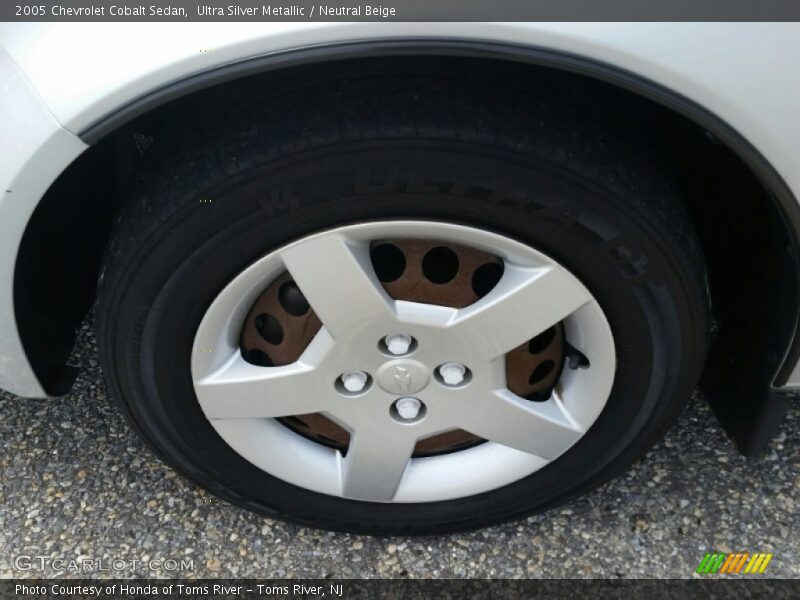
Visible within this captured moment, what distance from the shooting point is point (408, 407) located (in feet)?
5.18

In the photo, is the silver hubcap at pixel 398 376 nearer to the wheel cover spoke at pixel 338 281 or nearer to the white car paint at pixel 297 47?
the wheel cover spoke at pixel 338 281

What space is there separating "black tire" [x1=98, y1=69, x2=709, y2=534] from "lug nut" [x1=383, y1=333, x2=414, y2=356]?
0.25 m

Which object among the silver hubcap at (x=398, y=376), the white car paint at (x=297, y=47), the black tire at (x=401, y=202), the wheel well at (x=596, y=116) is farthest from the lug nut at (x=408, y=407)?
the white car paint at (x=297, y=47)

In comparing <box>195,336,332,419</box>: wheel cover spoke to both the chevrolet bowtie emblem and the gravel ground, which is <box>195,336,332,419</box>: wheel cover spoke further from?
the gravel ground

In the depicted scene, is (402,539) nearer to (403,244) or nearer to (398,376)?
(398,376)

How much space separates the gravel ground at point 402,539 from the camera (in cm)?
176

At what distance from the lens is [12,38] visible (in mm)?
1187

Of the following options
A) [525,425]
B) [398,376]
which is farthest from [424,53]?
[525,425]

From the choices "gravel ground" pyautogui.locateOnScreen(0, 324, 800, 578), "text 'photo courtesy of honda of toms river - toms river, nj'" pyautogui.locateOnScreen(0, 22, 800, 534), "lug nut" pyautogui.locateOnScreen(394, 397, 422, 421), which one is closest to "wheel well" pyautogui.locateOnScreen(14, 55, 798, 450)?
"text 'photo courtesy of honda of toms river - toms river, nj'" pyautogui.locateOnScreen(0, 22, 800, 534)

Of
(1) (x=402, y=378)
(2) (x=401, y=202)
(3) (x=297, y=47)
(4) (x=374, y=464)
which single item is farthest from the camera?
(4) (x=374, y=464)

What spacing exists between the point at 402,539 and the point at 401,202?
867 millimetres

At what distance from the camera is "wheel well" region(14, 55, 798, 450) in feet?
4.32

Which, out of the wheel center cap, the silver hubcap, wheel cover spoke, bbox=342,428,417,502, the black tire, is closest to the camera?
the black tire

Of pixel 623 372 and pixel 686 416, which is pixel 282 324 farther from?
pixel 686 416
